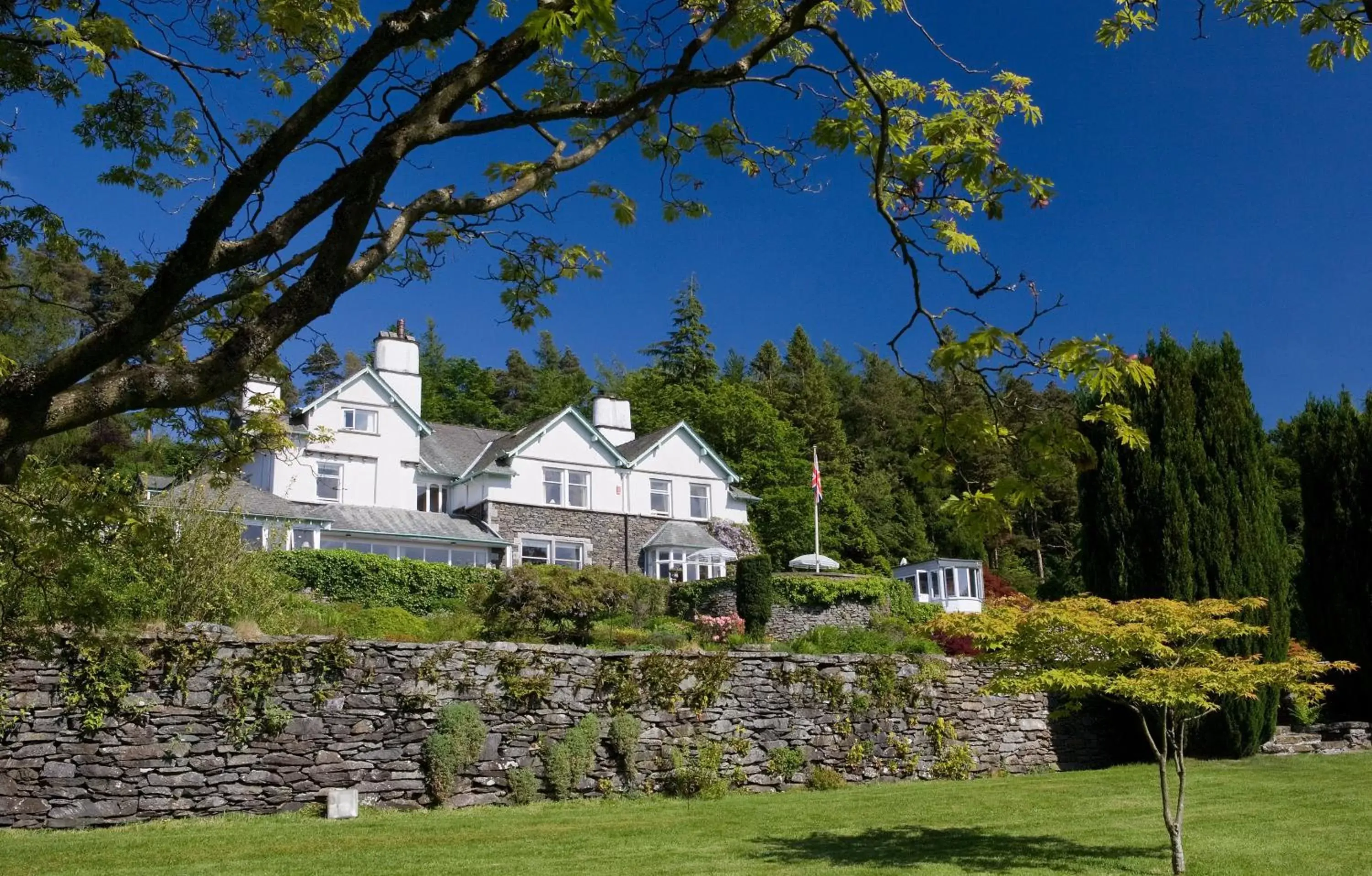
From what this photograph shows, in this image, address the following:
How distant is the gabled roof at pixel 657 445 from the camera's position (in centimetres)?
3700

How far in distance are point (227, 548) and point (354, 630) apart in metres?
3.82

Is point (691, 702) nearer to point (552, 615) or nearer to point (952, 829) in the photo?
point (952, 829)

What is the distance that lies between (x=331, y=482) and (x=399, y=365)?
4.78m

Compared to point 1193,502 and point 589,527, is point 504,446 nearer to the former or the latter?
point 589,527

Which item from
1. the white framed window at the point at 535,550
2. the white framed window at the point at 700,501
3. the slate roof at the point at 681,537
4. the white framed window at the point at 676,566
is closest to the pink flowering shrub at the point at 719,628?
the slate roof at the point at 681,537

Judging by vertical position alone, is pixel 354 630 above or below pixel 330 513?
below

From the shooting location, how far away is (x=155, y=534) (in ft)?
23.4

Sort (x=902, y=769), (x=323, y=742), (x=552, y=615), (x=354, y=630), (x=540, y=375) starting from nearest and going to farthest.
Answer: (x=323, y=742)
(x=902, y=769)
(x=354, y=630)
(x=552, y=615)
(x=540, y=375)

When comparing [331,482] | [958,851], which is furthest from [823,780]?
[331,482]

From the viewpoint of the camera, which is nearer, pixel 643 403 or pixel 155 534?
pixel 155 534

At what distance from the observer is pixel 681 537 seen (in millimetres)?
35469

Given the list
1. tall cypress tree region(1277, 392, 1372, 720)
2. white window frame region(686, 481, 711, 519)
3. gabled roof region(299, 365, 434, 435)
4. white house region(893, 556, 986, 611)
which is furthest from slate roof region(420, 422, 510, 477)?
tall cypress tree region(1277, 392, 1372, 720)

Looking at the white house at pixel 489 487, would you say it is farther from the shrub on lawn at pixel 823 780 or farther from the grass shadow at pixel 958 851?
the grass shadow at pixel 958 851

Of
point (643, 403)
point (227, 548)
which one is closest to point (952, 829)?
point (227, 548)
